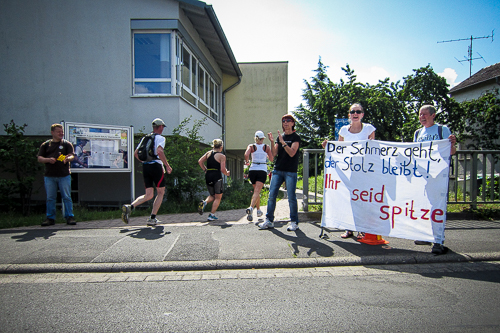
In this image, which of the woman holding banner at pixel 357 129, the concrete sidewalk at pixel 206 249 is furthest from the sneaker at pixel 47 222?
the woman holding banner at pixel 357 129

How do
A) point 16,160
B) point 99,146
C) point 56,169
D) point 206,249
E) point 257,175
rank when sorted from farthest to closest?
point 99,146, point 16,160, point 257,175, point 56,169, point 206,249

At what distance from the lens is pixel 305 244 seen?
4.72 meters

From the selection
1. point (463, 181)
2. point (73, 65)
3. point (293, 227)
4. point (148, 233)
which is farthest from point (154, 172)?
point (463, 181)

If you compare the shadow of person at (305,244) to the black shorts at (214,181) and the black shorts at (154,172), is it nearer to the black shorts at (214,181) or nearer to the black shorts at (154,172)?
the black shorts at (214,181)

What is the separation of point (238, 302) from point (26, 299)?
2.06 metres

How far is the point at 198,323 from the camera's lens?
102 inches

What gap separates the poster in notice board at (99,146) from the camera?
756 cm

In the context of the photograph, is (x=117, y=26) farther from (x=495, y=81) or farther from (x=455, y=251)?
(x=495, y=81)

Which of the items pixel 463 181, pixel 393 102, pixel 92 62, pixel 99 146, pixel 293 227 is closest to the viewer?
pixel 293 227

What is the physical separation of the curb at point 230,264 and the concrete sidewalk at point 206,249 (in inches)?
0.4

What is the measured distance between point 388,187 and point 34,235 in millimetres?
5774

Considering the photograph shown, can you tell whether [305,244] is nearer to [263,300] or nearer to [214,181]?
[263,300]

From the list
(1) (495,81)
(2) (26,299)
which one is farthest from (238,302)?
(1) (495,81)

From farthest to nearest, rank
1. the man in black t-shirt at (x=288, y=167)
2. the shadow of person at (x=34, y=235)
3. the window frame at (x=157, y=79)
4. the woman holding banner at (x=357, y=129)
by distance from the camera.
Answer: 1. the window frame at (x=157, y=79)
2. the man in black t-shirt at (x=288, y=167)
3. the shadow of person at (x=34, y=235)
4. the woman holding banner at (x=357, y=129)
